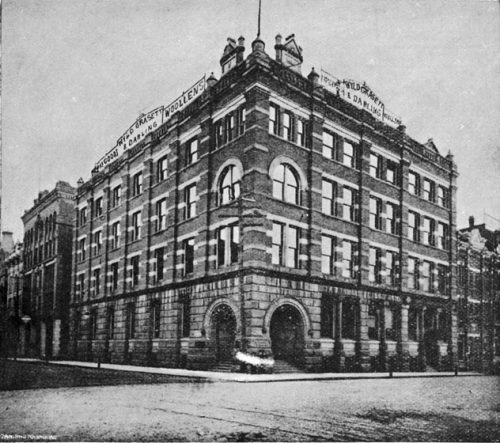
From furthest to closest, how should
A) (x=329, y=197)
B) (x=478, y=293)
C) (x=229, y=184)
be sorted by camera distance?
Result: (x=478, y=293) → (x=329, y=197) → (x=229, y=184)

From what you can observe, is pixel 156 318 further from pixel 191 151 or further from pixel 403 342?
pixel 403 342

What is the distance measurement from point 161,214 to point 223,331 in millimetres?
9137

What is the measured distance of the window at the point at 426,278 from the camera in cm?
2995

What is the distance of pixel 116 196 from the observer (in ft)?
117

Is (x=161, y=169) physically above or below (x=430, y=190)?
above

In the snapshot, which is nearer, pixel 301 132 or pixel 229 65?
pixel 229 65

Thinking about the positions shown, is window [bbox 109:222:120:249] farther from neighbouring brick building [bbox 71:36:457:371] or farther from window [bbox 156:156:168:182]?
window [bbox 156:156:168:182]

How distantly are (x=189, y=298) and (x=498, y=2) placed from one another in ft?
63.5

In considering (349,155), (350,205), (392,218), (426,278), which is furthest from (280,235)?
(426,278)

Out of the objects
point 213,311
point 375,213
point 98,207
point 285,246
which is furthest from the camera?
point 98,207

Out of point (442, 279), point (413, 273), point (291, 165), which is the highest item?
point (291, 165)

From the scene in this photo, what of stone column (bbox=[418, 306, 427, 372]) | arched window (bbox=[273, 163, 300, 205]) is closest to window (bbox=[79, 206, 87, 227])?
arched window (bbox=[273, 163, 300, 205])

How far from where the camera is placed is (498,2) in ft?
31.8

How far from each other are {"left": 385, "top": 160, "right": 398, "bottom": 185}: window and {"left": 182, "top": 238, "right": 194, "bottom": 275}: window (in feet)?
37.2
